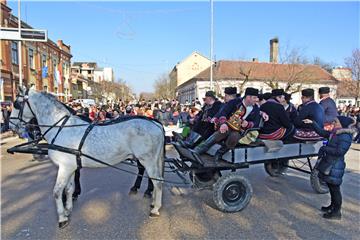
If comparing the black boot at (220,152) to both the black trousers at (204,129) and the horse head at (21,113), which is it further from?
the horse head at (21,113)

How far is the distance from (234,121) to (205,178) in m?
1.55

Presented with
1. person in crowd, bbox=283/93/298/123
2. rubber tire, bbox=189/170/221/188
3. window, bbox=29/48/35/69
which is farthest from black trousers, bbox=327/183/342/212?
window, bbox=29/48/35/69

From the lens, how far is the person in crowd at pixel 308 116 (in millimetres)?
5051

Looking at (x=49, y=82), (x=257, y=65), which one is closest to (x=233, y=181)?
(x=49, y=82)

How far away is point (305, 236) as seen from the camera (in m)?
3.76

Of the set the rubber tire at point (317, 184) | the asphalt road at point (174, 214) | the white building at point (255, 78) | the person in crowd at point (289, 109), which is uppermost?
the white building at point (255, 78)

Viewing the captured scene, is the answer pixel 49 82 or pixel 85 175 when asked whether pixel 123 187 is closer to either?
pixel 85 175

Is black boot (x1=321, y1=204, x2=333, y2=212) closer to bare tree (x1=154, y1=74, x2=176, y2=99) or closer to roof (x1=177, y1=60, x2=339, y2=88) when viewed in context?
roof (x1=177, y1=60, x2=339, y2=88)

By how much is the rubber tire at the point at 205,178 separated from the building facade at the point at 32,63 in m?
13.1

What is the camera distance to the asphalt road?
3.85 meters

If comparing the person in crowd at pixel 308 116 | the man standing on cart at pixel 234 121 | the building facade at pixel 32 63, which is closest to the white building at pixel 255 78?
the building facade at pixel 32 63

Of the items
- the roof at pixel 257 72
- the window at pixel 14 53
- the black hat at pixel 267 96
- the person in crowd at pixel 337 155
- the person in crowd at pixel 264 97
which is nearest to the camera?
the person in crowd at pixel 337 155

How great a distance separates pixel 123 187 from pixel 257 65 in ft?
128

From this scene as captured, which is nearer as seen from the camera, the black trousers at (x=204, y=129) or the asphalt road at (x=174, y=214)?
the asphalt road at (x=174, y=214)
